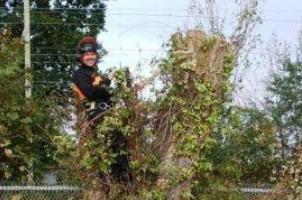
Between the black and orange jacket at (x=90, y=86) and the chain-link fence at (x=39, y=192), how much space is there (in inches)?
38.6

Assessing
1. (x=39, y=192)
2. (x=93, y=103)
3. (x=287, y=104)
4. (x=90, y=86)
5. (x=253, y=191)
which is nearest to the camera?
(x=90, y=86)

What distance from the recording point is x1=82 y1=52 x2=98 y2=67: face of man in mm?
7949

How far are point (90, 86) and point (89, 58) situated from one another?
1.06 feet

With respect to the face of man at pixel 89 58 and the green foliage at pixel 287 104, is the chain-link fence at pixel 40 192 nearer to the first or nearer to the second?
the face of man at pixel 89 58

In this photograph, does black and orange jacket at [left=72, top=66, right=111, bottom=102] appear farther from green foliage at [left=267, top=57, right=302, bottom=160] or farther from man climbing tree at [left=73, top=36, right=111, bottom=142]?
green foliage at [left=267, top=57, right=302, bottom=160]

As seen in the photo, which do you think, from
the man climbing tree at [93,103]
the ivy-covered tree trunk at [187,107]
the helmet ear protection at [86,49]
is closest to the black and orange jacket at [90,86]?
the man climbing tree at [93,103]

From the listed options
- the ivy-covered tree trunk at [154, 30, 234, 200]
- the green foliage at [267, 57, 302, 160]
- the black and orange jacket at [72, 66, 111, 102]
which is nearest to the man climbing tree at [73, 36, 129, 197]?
the black and orange jacket at [72, 66, 111, 102]

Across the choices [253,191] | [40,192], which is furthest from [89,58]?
[253,191]

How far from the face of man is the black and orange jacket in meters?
0.05

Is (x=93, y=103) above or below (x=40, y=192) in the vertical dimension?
above

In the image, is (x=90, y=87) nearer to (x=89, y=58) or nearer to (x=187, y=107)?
(x=89, y=58)

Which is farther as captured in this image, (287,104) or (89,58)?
(287,104)

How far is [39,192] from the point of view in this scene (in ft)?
26.9

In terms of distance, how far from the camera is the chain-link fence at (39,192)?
26.6 ft
